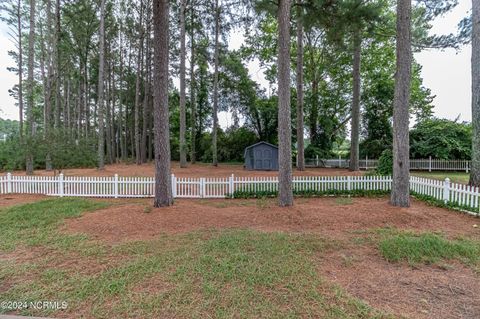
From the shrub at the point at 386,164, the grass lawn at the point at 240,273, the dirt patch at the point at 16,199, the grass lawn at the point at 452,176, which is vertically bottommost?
the grass lawn at the point at 240,273

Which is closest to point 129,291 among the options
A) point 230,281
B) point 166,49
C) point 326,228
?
point 230,281

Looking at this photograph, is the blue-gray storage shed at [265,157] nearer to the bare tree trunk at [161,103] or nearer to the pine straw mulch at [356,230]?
the pine straw mulch at [356,230]

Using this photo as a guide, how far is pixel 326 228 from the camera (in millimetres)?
4926

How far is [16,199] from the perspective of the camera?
8.06 meters

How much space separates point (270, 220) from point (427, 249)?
9.19ft

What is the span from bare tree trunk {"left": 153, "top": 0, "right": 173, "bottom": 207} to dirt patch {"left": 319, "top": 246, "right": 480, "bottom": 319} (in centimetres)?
433

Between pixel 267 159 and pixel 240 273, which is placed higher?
pixel 267 159

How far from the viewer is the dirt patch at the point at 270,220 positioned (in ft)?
15.8

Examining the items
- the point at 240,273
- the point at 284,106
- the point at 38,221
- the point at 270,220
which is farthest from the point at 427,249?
the point at 38,221

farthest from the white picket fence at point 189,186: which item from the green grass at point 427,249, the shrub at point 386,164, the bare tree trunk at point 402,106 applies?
the green grass at point 427,249

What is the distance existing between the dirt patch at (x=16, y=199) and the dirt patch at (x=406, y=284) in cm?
902

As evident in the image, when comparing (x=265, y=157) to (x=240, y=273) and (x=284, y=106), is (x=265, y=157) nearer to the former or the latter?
(x=284, y=106)

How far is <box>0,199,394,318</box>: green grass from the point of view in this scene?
236cm

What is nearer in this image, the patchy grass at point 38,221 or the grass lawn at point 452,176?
the patchy grass at point 38,221
